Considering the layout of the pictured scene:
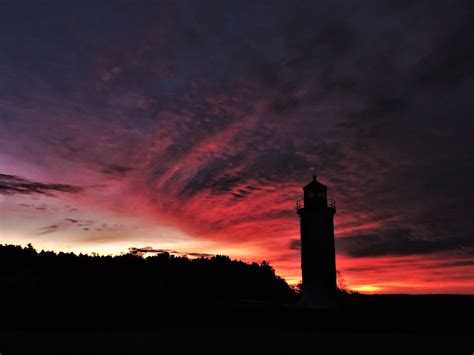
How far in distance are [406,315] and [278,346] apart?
10.3m

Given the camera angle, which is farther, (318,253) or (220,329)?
(318,253)

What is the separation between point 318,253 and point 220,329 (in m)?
11.0

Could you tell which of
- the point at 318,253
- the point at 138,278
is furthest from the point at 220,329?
the point at 138,278

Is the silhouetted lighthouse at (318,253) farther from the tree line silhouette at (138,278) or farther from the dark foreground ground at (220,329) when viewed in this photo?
the tree line silhouette at (138,278)

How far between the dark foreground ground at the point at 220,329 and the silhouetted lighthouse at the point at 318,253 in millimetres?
5176

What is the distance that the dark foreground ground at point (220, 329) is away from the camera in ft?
49.8

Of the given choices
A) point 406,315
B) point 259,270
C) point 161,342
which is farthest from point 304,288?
point 259,270

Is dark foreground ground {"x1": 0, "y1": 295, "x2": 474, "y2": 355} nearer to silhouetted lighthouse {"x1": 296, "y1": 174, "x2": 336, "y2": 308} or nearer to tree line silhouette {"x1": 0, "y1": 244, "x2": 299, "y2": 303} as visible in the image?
tree line silhouette {"x1": 0, "y1": 244, "x2": 299, "y2": 303}

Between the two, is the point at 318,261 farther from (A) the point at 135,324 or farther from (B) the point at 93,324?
(B) the point at 93,324

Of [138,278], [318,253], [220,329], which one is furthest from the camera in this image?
[138,278]

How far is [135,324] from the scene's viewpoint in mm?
21500

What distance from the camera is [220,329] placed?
68.7ft

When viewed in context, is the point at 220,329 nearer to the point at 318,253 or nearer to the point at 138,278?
the point at 318,253

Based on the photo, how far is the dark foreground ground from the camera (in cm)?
1516
